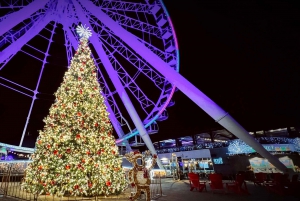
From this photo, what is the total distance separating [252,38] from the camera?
924cm

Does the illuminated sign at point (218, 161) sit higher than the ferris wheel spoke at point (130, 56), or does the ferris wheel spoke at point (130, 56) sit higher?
the ferris wheel spoke at point (130, 56)

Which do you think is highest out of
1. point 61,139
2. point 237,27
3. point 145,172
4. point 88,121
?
point 237,27

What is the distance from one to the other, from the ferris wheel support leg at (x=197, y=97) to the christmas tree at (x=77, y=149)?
4.60 metres

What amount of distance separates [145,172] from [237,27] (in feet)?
26.1

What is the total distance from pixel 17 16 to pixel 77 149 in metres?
7.49

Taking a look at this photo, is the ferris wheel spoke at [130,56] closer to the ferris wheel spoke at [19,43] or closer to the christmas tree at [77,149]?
the ferris wheel spoke at [19,43]

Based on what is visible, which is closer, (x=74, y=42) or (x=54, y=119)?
(x=54, y=119)

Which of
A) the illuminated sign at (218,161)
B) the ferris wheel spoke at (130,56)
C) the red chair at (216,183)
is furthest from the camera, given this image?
the illuminated sign at (218,161)

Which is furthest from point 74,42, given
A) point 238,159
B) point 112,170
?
point 238,159

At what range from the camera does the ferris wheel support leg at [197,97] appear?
10562 millimetres

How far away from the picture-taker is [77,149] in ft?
Answer: 23.1

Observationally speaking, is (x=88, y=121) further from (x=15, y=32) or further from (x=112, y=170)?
(x=15, y=32)

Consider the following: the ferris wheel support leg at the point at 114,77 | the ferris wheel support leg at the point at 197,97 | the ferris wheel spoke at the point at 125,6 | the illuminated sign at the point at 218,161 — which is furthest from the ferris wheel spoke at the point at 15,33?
the illuminated sign at the point at 218,161

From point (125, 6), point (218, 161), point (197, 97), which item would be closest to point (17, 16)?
point (125, 6)
